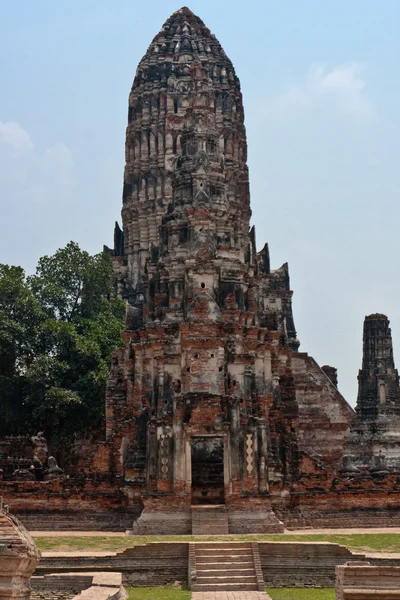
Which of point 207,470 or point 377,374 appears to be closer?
point 207,470

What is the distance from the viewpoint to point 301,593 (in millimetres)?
19172

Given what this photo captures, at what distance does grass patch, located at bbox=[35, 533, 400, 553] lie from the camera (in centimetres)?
2180

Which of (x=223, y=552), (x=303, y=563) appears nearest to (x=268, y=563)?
(x=303, y=563)

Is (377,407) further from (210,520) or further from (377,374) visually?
(210,520)

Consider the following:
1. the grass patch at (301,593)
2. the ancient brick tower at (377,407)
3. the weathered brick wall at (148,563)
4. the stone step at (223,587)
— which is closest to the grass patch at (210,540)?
the weathered brick wall at (148,563)

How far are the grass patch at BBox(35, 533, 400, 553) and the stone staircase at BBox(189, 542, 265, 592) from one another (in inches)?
44.3

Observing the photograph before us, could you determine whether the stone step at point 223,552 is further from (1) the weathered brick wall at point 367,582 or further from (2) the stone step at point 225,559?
(1) the weathered brick wall at point 367,582

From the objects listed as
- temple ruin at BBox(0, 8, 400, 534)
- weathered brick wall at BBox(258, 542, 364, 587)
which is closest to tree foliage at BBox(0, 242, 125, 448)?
temple ruin at BBox(0, 8, 400, 534)

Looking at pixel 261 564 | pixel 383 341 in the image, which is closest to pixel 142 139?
pixel 383 341

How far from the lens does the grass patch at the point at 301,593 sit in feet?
60.2

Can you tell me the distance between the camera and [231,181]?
181 feet

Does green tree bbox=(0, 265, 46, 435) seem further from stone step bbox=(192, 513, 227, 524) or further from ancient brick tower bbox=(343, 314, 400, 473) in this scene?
stone step bbox=(192, 513, 227, 524)

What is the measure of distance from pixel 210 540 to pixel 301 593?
3591 millimetres

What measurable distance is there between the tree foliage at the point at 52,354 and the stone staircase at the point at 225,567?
Result: 1995 cm
